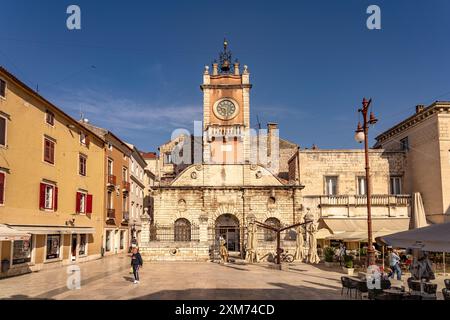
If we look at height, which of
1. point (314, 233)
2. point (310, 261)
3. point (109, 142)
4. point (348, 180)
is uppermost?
point (109, 142)

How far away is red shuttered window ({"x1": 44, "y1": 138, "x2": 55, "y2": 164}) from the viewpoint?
23.1m

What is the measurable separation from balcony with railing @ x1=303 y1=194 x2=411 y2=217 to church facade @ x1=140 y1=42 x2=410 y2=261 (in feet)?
0.27

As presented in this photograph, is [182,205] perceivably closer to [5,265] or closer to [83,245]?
[83,245]

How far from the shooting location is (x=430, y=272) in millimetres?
13883

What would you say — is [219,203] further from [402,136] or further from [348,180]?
[402,136]

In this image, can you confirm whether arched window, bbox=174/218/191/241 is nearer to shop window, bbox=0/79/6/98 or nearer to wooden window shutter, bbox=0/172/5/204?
wooden window shutter, bbox=0/172/5/204

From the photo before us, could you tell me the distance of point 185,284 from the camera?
16.7 metres

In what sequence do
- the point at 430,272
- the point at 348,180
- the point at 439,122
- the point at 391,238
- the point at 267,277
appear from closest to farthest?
the point at 391,238
the point at 430,272
the point at 267,277
the point at 439,122
the point at 348,180

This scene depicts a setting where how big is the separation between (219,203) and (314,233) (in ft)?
33.3

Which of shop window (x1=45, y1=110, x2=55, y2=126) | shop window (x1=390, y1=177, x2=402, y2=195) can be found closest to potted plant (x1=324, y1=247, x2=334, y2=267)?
shop window (x1=390, y1=177, x2=402, y2=195)

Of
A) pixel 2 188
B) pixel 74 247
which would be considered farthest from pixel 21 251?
pixel 74 247

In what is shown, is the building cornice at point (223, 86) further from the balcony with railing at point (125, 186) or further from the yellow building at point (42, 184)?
the yellow building at point (42, 184)

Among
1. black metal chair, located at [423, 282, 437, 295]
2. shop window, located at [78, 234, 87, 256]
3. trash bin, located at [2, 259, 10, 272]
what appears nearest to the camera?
black metal chair, located at [423, 282, 437, 295]

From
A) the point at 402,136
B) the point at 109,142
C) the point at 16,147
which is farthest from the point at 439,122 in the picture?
the point at 16,147
